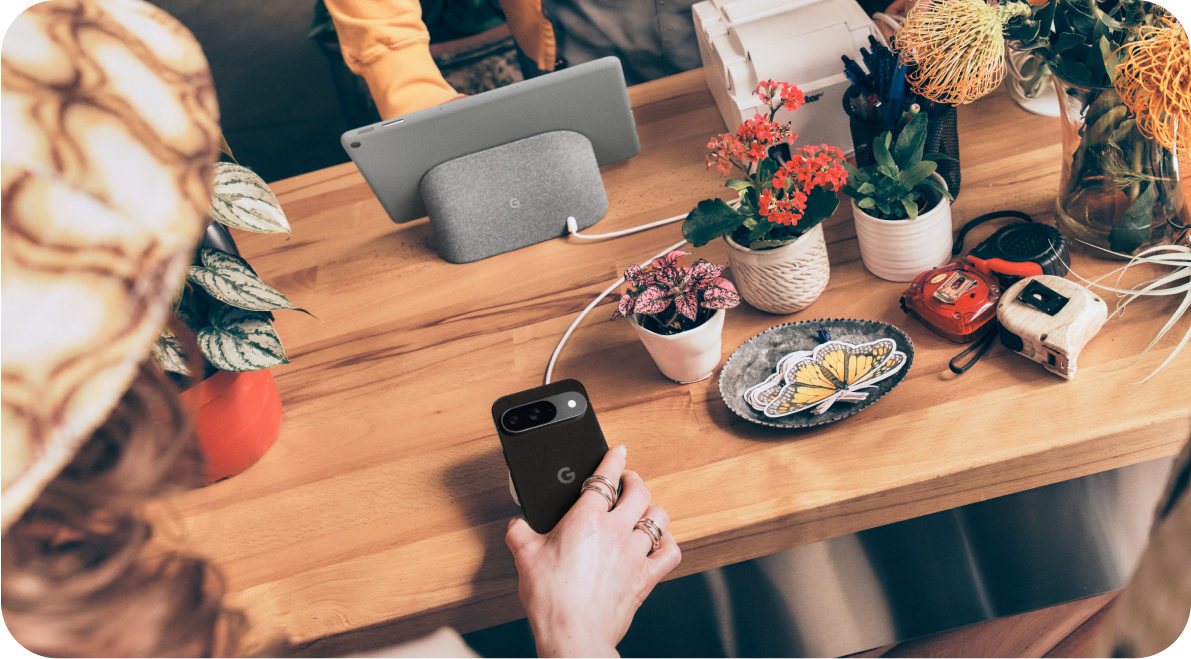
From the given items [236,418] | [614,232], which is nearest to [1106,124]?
[614,232]

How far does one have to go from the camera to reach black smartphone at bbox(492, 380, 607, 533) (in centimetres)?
71

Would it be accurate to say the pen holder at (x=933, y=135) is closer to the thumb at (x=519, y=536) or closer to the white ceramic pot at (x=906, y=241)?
the white ceramic pot at (x=906, y=241)

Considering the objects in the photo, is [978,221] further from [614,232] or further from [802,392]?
[614,232]

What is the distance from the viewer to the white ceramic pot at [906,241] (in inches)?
30.5

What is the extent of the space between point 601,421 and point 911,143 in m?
0.45

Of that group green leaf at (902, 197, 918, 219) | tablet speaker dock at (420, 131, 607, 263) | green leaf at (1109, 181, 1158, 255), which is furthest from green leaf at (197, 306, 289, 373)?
green leaf at (1109, 181, 1158, 255)

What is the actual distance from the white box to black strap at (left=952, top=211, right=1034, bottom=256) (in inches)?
8.1

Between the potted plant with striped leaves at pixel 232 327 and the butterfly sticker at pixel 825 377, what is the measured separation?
19.6 inches

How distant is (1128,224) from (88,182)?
920 millimetres

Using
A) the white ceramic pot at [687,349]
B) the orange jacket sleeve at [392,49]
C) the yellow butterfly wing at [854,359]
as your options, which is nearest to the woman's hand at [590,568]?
the white ceramic pot at [687,349]

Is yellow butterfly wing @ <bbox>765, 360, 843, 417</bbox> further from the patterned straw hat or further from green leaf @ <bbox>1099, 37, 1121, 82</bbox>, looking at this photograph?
the patterned straw hat

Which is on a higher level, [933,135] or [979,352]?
[933,135]

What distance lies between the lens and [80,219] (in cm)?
11

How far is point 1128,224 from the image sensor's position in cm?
76
